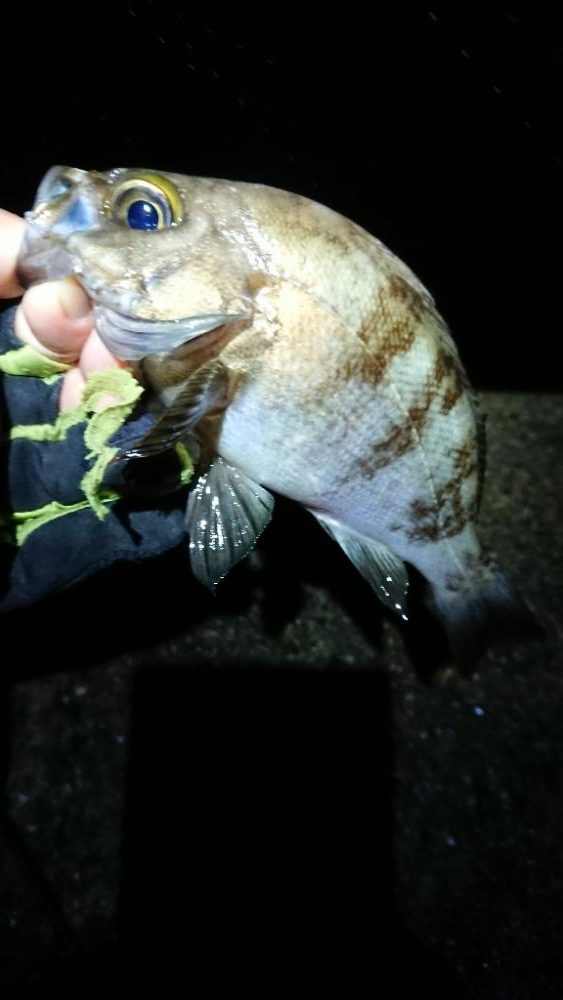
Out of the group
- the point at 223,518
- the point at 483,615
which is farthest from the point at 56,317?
the point at 483,615

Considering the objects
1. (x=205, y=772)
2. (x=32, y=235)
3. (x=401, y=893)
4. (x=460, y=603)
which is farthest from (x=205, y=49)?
(x=401, y=893)

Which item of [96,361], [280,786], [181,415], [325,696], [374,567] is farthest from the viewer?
[325,696]

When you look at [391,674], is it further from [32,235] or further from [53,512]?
[32,235]

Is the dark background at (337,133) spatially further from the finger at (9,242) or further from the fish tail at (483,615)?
the finger at (9,242)

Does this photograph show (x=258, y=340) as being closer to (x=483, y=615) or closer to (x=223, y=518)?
(x=223, y=518)

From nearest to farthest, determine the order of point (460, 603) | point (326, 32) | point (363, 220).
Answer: point (460, 603), point (326, 32), point (363, 220)

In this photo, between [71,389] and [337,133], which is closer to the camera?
[71,389]

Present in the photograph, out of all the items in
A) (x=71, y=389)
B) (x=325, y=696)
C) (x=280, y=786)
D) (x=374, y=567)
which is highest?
(x=71, y=389)

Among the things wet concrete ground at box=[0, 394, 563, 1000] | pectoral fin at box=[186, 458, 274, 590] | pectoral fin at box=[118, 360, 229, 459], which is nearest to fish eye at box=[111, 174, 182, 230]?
pectoral fin at box=[118, 360, 229, 459]
